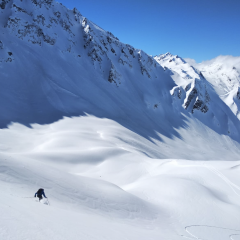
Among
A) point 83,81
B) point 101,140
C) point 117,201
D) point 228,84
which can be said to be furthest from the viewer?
point 228,84

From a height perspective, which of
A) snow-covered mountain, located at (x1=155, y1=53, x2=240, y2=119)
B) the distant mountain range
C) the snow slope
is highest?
snow-covered mountain, located at (x1=155, y1=53, x2=240, y2=119)

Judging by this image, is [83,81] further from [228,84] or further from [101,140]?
[228,84]

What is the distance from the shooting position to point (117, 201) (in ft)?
42.8

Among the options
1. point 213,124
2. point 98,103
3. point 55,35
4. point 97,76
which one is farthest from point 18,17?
point 213,124

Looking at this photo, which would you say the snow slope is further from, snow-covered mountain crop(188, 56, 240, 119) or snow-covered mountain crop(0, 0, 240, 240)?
snow-covered mountain crop(188, 56, 240, 119)

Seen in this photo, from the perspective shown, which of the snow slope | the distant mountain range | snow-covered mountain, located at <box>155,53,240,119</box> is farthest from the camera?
snow-covered mountain, located at <box>155,53,240,119</box>

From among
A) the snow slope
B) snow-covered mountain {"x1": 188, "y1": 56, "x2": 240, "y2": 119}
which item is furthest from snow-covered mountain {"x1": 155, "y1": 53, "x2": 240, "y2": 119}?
the snow slope

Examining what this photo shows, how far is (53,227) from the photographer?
6.37 m

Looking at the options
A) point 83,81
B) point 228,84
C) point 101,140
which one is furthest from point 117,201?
point 228,84

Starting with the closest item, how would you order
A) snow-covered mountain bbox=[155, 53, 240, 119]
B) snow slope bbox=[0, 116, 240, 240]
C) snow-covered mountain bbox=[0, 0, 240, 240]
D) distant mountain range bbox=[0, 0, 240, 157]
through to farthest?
snow slope bbox=[0, 116, 240, 240] → snow-covered mountain bbox=[0, 0, 240, 240] → distant mountain range bbox=[0, 0, 240, 157] → snow-covered mountain bbox=[155, 53, 240, 119]

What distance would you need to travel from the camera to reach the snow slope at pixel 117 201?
7.01 metres

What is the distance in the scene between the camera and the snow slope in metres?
7.01

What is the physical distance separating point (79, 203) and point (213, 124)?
10158 cm

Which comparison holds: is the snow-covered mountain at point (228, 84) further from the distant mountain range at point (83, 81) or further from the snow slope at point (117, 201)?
the snow slope at point (117, 201)
